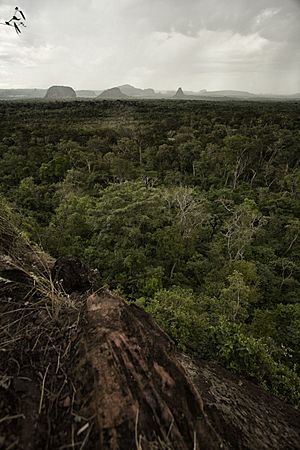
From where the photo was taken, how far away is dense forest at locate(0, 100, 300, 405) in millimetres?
8898

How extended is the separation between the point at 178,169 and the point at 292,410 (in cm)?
3406

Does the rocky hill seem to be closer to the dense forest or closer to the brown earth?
the brown earth

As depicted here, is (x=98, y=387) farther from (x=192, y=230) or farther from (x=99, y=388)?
(x=192, y=230)

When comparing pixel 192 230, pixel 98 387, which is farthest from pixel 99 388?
pixel 192 230

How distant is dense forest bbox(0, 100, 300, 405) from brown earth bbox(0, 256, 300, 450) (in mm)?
3826

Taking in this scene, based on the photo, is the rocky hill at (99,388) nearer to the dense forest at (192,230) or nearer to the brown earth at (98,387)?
the brown earth at (98,387)

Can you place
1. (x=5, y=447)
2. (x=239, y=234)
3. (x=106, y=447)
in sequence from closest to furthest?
(x=5, y=447), (x=106, y=447), (x=239, y=234)

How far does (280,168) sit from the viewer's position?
34.8 metres

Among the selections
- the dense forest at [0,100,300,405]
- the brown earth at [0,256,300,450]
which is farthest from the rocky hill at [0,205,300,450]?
the dense forest at [0,100,300,405]

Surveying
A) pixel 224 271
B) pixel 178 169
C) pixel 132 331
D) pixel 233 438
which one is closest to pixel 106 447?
pixel 132 331

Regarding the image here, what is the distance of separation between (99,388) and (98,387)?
0.01 m

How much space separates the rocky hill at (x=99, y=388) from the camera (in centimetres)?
223

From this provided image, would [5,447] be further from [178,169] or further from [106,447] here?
[178,169]

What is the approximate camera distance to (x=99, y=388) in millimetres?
2521
